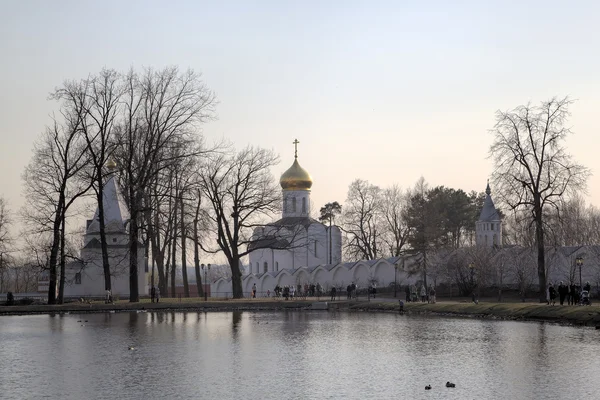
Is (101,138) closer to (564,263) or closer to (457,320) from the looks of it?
(457,320)

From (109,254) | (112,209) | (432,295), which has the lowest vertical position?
(432,295)

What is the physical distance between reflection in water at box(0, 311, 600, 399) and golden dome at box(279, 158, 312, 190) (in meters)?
53.7

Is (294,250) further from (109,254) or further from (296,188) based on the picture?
(109,254)

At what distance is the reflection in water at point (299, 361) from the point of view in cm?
1711

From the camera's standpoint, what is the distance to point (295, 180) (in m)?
87.2

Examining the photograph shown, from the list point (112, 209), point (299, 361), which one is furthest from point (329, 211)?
point (299, 361)

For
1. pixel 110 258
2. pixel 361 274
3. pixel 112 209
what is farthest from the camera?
pixel 361 274

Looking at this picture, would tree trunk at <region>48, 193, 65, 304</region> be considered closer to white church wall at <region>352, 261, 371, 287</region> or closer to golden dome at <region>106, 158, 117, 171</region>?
golden dome at <region>106, 158, 117, 171</region>

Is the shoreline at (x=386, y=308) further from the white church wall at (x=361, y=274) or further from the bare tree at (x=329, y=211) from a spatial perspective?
the bare tree at (x=329, y=211)

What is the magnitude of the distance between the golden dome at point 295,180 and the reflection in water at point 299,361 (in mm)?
53692

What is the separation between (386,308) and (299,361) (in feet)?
85.9

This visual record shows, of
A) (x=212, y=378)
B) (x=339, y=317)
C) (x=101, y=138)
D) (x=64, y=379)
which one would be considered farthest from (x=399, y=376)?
(x=101, y=138)

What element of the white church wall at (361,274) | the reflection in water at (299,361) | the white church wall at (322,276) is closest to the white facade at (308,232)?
the white church wall at (322,276)

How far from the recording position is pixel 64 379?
18625mm
